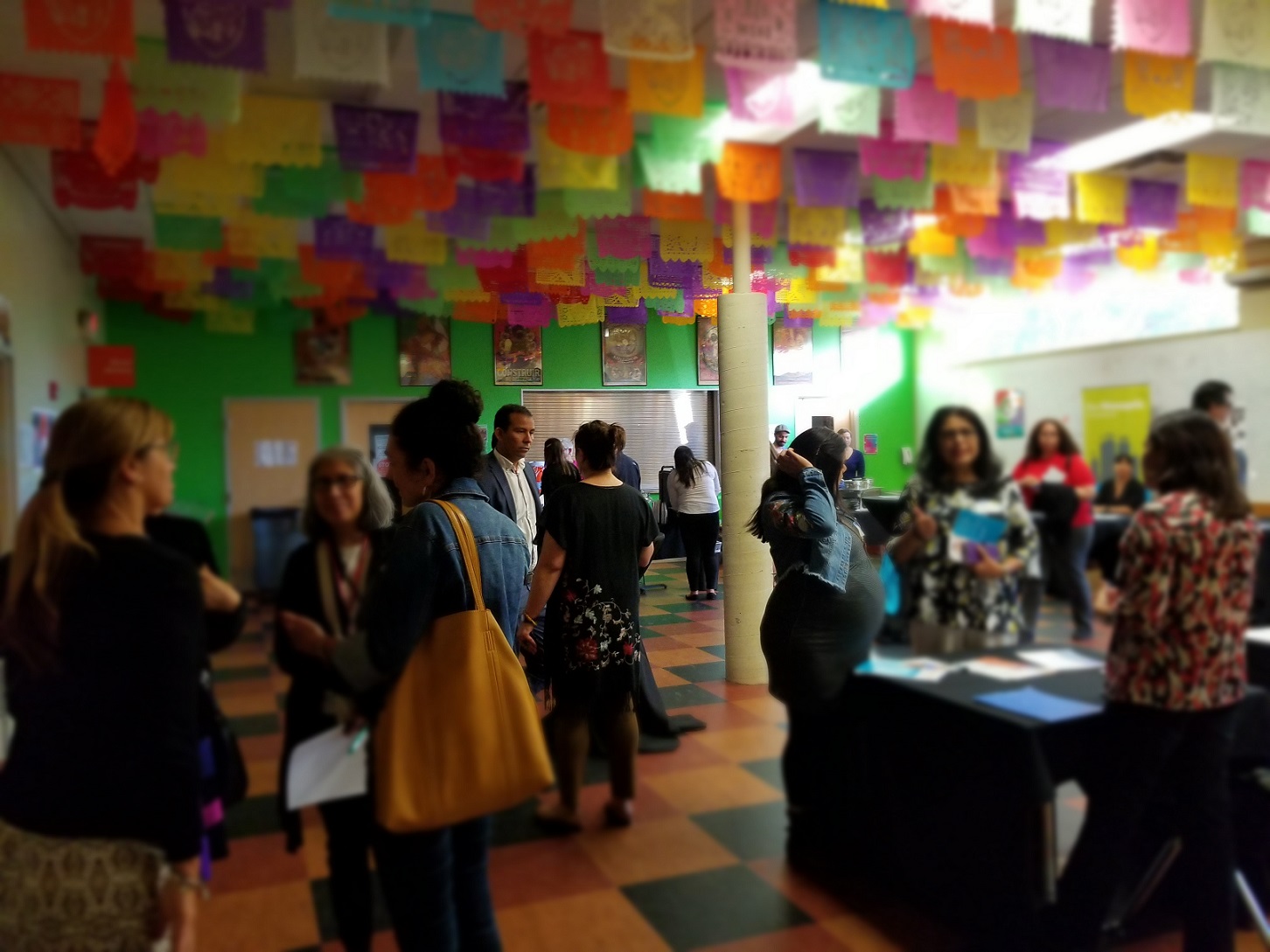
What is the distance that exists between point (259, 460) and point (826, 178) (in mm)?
1485

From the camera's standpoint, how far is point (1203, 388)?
1512 mm

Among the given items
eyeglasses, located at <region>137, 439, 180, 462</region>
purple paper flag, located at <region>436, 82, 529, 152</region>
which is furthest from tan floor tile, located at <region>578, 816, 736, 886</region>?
purple paper flag, located at <region>436, 82, 529, 152</region>

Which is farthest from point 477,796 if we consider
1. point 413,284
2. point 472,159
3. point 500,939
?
point 472,159

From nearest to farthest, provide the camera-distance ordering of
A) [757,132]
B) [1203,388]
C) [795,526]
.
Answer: [795,526]
[1203,388]
[757,132]

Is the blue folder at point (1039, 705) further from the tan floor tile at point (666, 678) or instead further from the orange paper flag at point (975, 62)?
the orange paper flag at point (975, 62)

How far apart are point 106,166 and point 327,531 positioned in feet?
2.45

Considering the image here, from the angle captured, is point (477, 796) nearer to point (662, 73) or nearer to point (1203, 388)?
point (1203, 388)

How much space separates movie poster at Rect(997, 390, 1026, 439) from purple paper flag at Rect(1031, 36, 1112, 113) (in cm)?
142

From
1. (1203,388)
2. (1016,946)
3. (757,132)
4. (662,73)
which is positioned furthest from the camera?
(662,73)

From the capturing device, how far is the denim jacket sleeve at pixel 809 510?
1350 millimetres

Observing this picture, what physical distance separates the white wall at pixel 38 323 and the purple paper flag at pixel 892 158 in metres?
1.88

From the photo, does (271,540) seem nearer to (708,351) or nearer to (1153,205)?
(708,351)

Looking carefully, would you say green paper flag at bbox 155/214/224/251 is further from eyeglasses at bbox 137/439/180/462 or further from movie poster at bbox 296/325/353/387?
eyeglasses at bbox 137/439/180/462

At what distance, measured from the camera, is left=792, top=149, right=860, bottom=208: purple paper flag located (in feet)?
6.22
